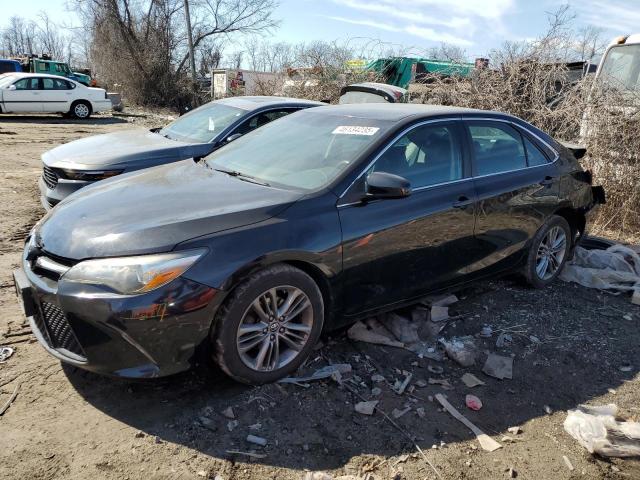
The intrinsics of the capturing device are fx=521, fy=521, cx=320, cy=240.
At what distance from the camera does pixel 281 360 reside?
3.21 meters

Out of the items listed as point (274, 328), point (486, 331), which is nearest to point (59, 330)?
point (274, 328)

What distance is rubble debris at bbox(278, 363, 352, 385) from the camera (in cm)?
324

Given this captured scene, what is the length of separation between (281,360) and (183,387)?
61 centimetres

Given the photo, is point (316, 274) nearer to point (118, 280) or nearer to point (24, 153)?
point (118, 280)

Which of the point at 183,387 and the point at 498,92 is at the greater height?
the point at 498,92

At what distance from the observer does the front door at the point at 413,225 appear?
339 centimetres

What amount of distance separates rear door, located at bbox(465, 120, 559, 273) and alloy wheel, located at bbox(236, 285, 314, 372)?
5.47 ft

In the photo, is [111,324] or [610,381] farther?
[610,381]

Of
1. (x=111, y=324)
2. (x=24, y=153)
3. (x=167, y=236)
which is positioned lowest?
(x=24, y=153)

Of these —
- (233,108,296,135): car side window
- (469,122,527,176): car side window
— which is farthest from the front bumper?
(233,108,296,135): car side window

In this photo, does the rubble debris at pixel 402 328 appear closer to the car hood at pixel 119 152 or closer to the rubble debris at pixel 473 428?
the rubble debris at pixel 473 428

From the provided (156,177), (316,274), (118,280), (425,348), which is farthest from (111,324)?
(425,348)

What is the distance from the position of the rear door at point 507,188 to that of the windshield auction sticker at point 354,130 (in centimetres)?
95

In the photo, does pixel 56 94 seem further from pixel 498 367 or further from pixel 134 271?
pixel 498 367
